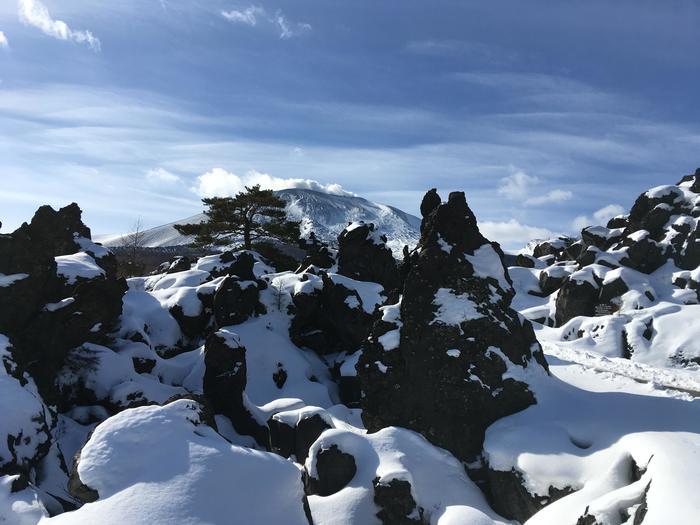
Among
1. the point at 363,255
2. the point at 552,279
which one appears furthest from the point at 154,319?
the point at 552,279

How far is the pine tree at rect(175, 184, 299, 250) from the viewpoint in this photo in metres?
51.0

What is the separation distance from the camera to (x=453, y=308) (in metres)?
21.3

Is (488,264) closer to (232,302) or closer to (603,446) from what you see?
(603,446)

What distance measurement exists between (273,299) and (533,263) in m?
47.1

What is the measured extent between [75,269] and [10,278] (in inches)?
182

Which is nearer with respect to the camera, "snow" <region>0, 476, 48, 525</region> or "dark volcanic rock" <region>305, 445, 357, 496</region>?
"snow" <region>0, 476, 48, 525</region>

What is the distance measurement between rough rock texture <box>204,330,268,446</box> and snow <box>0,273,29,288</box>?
908 cm

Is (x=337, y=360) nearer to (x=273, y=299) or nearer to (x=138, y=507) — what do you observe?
(x=273, y=299)

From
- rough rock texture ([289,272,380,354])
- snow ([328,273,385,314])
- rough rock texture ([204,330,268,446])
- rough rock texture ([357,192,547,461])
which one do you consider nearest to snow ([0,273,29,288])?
rough rock texture ([204,330,268,446])

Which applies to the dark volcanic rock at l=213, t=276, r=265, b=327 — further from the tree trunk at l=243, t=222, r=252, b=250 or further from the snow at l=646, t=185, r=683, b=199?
the snow at l=646, t=185, r=683, b=199

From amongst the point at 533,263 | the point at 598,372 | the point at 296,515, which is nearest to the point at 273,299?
the point at 598,372

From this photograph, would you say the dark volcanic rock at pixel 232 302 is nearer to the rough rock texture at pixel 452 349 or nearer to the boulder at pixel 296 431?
the boulder at pixel 296 431

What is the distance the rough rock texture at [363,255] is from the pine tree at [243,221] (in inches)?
449

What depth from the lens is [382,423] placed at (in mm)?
21125
